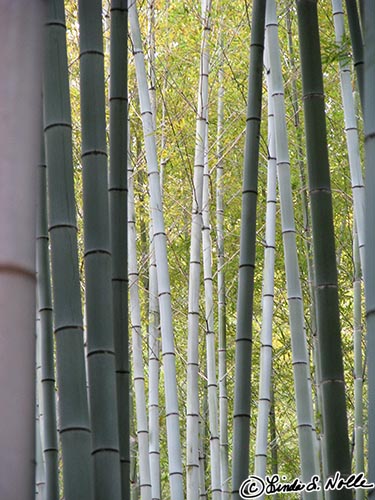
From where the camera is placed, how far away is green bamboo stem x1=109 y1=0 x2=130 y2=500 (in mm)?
2295

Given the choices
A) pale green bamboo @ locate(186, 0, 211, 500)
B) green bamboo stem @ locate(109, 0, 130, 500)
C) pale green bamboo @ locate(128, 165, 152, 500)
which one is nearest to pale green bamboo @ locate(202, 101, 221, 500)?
pale green bamboo @ locate(186, 0, 211, 500)

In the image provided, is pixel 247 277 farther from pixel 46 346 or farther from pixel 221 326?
pixel 221 326

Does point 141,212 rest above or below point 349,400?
above

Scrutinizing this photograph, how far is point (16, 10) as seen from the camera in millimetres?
1103

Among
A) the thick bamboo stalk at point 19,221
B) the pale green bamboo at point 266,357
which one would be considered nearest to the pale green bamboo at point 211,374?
the pale green bamboo at point 266,357

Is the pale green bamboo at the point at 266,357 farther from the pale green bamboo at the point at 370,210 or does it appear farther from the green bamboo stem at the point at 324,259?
the pale green bamboo at the point at 370,210

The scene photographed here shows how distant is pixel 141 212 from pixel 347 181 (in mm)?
1591

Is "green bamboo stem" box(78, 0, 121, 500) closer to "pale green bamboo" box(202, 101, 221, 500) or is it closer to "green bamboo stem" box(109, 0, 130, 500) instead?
"green bamboo stem" box(109, 0, 130, 500)

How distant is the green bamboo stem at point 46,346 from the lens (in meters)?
2.85

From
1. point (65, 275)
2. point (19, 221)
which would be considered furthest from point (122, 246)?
point (19, 221)

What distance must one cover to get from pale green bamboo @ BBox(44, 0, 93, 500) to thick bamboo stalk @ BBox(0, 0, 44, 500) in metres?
0.78

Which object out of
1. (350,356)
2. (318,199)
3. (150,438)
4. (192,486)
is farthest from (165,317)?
(350,356)

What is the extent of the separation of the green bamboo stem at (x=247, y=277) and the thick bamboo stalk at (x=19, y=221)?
5.50 ft

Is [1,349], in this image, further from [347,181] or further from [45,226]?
[347,181]
